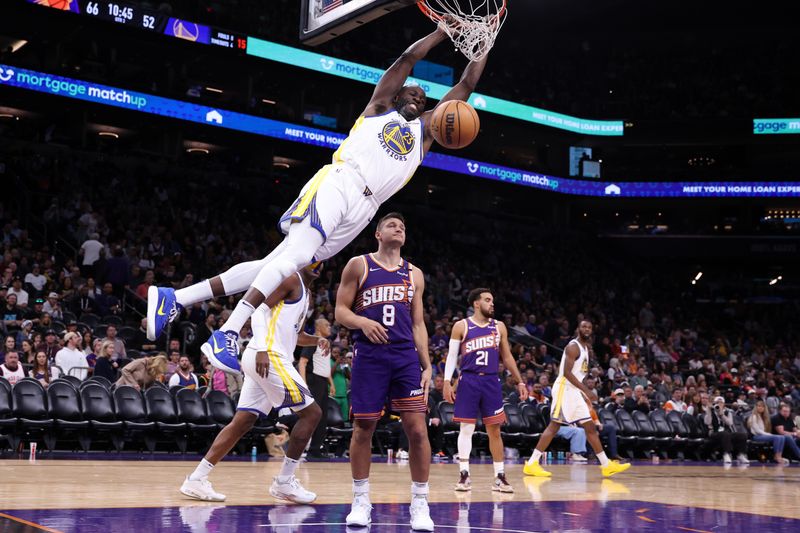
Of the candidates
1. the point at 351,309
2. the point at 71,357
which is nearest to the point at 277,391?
the point at 351,309

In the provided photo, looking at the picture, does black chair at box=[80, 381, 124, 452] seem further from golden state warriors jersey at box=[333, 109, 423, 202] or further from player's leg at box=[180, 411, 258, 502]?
golden state warriors jersey at box=[333, 109, 423, 202]

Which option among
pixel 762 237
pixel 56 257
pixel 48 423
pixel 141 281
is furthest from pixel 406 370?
pixel 762 237

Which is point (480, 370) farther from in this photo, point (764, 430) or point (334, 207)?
point (764, 430)

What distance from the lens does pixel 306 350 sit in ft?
38.5

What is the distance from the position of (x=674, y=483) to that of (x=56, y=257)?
14.3 meters

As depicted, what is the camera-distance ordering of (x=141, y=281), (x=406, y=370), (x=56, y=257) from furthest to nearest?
1. (x=56, y=257)
2. (x=141, y=281)
3. (x=406, y=370)

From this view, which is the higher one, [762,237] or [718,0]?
[718,0]

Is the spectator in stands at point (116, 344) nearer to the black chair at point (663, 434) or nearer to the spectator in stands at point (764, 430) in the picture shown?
the black chair at point (663, 434)

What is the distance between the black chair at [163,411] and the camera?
41.0 feet

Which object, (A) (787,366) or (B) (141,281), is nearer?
(B) (141,281)

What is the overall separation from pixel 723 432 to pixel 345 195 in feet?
48.4

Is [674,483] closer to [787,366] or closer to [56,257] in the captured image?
Answer: [56,257]

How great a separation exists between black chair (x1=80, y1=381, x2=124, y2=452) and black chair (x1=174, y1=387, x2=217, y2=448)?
2.76 ft

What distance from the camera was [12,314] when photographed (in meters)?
14.6
